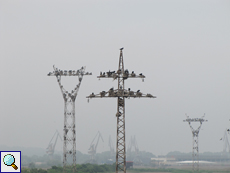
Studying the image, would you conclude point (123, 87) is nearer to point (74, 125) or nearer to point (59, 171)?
point (74, 125)

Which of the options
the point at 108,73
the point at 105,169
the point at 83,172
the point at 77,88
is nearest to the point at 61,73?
the point at 77,88

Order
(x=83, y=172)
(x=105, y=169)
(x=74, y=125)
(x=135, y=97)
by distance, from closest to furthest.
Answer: (x=135, y=97)
(x=74, y=125)
(x=83, y=172)
(x=105, y=169)

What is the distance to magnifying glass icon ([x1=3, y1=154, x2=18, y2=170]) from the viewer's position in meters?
51.1

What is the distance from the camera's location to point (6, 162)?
5125cm

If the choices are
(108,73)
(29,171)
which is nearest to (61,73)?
(108,73)

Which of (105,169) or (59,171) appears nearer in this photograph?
(59,171)

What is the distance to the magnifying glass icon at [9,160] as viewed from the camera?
168ft

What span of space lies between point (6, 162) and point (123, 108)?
58.0 feet

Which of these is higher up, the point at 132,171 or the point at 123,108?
the point at 123,108

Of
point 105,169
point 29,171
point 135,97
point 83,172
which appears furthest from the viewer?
point 105,169

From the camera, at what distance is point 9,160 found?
5175 centimetres

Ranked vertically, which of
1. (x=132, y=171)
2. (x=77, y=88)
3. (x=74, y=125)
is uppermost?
(x=77, y=88)

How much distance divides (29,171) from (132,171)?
65.7 m

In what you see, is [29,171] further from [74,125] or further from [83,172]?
[74,125]
